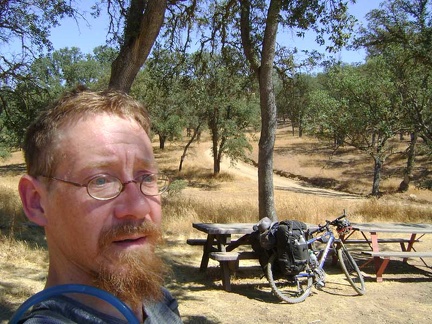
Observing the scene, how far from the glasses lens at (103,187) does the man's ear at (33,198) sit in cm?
14

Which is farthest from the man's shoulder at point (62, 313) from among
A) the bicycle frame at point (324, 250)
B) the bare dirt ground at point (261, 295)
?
the bicycle frame at point (324, 250)

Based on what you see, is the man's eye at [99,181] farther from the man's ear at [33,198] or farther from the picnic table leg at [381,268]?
the picnic table leg at [381,268]

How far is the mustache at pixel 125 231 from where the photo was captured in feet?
3.13

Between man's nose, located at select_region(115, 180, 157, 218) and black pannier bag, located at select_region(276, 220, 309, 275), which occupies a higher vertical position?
man's nose, located at select_region(115, 180, 157, 218)

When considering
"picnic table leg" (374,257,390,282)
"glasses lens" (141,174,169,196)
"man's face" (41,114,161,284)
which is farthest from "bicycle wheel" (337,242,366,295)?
"man's face" (41,114,161,284)

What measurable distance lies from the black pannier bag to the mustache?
486 centimetres

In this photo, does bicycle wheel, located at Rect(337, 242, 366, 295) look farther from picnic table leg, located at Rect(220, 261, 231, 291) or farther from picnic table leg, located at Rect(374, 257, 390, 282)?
picnic table leg, located at Rect(220, 261, 231, 291)

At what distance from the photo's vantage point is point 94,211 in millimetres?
959

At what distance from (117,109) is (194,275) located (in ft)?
19.7

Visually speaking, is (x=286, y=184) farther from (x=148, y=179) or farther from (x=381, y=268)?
(x=148, y=179)

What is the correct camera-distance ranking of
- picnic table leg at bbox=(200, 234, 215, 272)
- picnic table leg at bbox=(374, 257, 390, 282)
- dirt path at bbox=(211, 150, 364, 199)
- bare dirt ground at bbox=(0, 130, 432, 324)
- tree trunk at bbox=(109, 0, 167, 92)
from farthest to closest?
dirt path at bbox=(211, 150, 364, 199)
picnic table leg at bbox=(374, 257, 390, 282)
picnic table leg at bbox=(200, 234, 215, 272)
tree trunk at bbox=(109, 0, 167, 92)
bare dirt ground at bbox=(0, 130, 432, 324)

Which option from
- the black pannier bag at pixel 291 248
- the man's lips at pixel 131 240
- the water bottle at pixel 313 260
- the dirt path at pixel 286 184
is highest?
the man's lips at pixel 131 240

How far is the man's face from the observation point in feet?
3.15

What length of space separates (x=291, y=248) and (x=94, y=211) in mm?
5085
